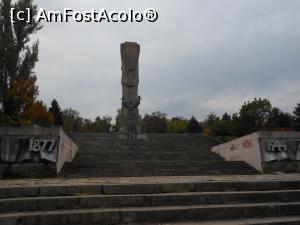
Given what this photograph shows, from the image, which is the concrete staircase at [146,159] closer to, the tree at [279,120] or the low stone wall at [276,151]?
the low stone wall at [276,151]

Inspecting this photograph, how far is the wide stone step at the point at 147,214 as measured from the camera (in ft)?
15.4

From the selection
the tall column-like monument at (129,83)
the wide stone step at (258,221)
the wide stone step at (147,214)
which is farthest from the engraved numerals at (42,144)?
the tall column-like monument at (129,83)

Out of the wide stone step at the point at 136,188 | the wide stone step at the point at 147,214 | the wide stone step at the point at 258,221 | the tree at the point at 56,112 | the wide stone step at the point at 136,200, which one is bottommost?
the wide stone step at the point at 258,221

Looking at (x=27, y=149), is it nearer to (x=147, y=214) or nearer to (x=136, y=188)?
(x=136, y=188)

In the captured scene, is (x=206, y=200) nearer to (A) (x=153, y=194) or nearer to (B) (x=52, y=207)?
(A) (x=153, y=194)

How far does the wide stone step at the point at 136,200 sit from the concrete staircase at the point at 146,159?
21.5 feet

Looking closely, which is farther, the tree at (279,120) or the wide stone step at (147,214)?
the tree at (279,120)

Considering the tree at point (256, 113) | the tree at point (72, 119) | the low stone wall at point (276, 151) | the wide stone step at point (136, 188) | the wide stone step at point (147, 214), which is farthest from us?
the tree at point (72, 119)

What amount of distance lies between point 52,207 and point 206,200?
2401mm

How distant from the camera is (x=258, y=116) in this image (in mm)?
34469

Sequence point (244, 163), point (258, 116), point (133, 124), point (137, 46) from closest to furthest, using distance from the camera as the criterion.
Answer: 1. point (244, 163)
2. point (133, 124)
3. point (137, 46)
4. point (258, 116)

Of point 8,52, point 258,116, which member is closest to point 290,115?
point 258,116

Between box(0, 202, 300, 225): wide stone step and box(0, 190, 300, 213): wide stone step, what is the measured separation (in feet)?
0.60

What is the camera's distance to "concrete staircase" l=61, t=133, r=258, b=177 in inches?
491
